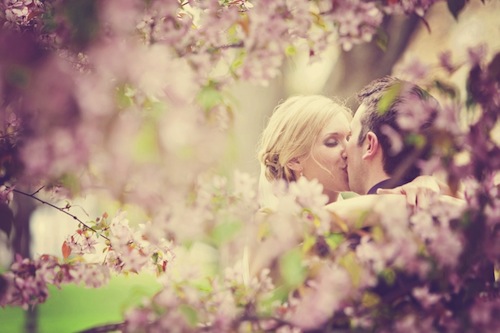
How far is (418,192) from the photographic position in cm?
210

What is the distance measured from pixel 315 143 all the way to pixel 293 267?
1682 mm

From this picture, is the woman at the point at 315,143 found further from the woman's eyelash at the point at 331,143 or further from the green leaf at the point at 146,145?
the green leaf at the point at 146,145

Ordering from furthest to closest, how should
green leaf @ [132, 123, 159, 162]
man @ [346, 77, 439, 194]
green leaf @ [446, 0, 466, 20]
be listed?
man @ [346, 77, 439, 194] → green leaf @ [446, 0, 466, 20] → green leaf @ [132, 123, 159, 162]

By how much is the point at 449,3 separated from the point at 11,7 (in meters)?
1.48

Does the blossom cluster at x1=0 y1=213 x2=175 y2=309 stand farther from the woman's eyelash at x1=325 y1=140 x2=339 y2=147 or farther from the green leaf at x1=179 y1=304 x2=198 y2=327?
the woman's eyelash at x1=325 y1=140 x2=339 y2=147

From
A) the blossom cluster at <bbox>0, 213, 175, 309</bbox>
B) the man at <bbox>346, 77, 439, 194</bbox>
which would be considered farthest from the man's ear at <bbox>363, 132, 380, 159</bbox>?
the blossom cluster at <bbox>0, 213, 175, 309</bbox>

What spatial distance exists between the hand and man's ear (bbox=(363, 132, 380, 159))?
21 centimetres

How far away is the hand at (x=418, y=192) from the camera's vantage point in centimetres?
179

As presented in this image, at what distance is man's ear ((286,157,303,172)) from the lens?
3.20 m

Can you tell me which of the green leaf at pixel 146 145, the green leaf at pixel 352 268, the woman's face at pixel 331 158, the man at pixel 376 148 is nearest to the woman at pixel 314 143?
the woman's face at pixel 331 158

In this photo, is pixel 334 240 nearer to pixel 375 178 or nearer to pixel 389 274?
pixel 389 274

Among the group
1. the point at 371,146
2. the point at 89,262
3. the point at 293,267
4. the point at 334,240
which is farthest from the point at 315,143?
the point at 293,267

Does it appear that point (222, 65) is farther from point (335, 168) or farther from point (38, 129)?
point (335, 168)

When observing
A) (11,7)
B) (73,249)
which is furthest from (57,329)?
(11,7)
